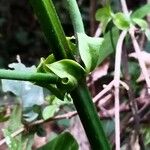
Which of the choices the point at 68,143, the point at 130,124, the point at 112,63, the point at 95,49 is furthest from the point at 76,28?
the point at 112,63

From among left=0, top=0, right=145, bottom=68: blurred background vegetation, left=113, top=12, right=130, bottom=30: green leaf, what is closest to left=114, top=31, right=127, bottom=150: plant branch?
left=113, top=12, right=130, bottom=30: green leaf

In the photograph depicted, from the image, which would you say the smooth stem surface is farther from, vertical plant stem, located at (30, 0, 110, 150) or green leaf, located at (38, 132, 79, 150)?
green leaf, located at (38, 132, 79, 150)

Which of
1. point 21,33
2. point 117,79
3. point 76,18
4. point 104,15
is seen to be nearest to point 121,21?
point 104,15

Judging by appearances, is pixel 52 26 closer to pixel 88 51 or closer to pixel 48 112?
pixel 88 51

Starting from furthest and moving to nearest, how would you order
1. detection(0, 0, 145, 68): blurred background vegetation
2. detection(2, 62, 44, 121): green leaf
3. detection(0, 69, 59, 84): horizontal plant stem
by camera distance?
detection(0, 0, 145, 68): blurred background vegetation → detection(2, 62, 44, 121): green leaf → detection(0, 69, 59, 84): horizontal plant stem

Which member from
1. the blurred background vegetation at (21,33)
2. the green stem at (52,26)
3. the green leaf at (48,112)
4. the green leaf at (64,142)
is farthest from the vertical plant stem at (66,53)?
the blurred background vegetation at (21,33)

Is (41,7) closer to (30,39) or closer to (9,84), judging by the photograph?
(9,84)
